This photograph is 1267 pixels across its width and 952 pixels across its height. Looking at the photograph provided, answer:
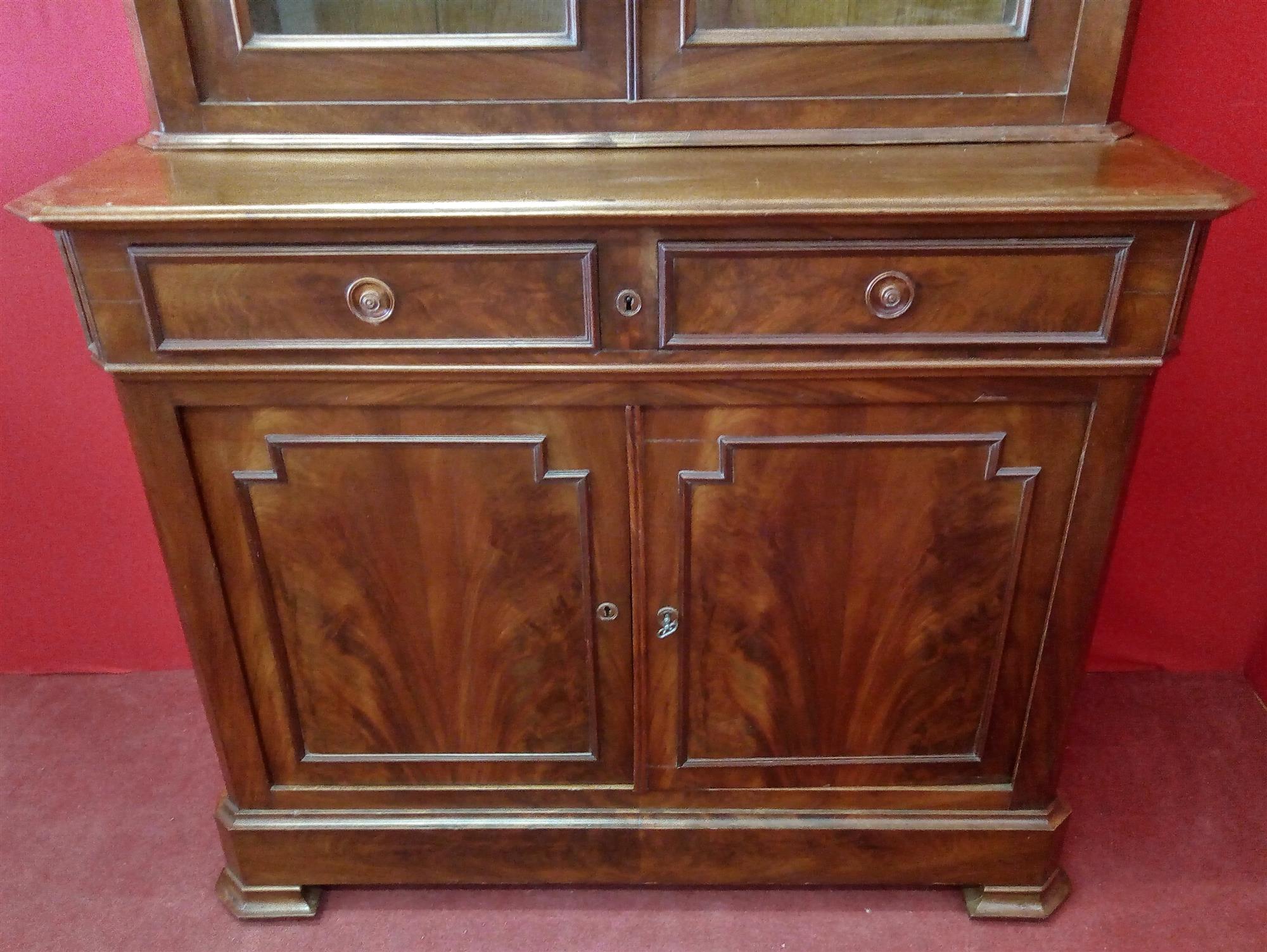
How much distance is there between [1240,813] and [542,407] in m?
1.36

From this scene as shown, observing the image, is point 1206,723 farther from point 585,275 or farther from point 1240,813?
point 585,275

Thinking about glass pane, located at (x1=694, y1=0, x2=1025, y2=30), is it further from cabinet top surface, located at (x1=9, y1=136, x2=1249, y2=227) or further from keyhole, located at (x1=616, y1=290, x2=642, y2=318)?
keyhole, located at (x1=616, y1=290, x2=642, y2=318)

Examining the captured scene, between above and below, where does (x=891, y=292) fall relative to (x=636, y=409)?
above

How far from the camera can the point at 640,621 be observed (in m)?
1.29

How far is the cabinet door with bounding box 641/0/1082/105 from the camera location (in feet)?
3.98

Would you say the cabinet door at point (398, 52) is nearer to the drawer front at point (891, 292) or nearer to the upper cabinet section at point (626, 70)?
the upper cabinet section at point (626, 70)

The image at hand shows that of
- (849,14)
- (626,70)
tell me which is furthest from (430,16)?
(849,14)

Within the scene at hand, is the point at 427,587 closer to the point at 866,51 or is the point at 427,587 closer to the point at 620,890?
the point at 620,890

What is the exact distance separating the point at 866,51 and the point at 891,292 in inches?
13.8

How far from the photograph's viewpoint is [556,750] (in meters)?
1.40

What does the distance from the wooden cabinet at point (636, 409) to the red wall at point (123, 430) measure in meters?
0.33

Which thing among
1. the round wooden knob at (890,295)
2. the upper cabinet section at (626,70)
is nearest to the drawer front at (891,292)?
the round wooden knob at (890,295)

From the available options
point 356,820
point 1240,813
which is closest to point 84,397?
point 356,820

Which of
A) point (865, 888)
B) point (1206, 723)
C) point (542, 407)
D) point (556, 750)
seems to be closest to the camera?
point (542, 407)
